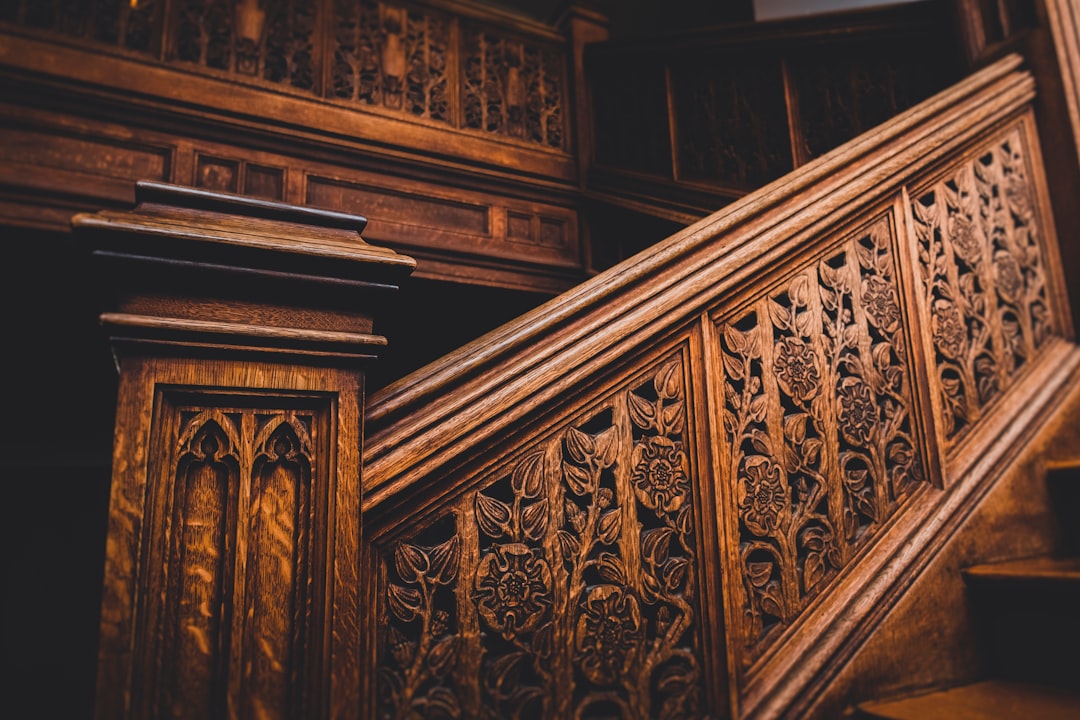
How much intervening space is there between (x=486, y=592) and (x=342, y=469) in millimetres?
251

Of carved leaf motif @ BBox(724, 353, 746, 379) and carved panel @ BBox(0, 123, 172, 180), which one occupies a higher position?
carved panel @ BBox(0, 123, 172, 180)

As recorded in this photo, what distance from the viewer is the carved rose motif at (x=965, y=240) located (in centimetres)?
156

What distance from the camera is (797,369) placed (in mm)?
1223

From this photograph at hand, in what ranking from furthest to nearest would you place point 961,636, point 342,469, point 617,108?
1. point 617,108
2. point 961,636
3. point 342,469

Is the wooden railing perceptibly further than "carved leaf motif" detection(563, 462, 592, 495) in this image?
No

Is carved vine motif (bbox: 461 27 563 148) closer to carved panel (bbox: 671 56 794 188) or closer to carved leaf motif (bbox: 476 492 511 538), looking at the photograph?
carved panel (bbox: 671 56 794 188)

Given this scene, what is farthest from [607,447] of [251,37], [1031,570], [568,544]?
[251,37]

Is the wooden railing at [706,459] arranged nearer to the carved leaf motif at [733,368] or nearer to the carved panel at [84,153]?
the carved leaf motif at [733,368]

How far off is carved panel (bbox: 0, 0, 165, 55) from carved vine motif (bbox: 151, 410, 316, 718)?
107 inches

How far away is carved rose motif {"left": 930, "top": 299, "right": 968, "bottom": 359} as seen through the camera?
1439 mm

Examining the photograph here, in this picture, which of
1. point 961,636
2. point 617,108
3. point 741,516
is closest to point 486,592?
point 741,516

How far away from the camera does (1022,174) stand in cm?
176

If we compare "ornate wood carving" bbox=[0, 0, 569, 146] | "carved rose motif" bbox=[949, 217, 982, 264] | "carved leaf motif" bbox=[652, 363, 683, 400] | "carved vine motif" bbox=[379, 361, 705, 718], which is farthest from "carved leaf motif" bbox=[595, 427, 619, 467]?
"ornate wood carving" bbox=[0, 0, 569, 146]

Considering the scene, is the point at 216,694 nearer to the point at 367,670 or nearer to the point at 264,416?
the point at 367,670
